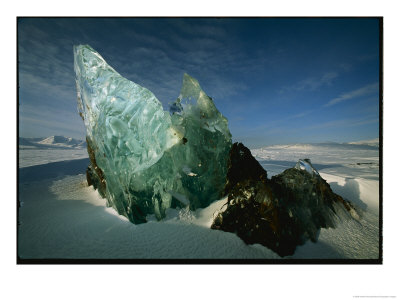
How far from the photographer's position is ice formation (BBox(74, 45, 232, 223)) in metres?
3.48

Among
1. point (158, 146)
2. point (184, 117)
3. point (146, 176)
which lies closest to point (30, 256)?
point (146, 176)

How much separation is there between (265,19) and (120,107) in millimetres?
3019

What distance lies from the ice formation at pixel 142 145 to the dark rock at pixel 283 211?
1165 mm

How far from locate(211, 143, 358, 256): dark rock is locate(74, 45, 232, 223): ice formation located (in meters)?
1.17

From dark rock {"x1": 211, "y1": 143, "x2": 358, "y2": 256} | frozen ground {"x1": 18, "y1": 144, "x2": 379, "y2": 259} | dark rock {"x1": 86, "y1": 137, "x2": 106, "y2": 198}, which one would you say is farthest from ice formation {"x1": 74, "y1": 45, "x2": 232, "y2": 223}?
dark rock {"x1": 211, "y1": 143, "x2": 358, "y2": 256}

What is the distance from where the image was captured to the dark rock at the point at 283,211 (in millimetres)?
2783

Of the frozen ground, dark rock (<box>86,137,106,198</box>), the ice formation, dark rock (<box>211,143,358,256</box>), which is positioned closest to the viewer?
the frozen ground

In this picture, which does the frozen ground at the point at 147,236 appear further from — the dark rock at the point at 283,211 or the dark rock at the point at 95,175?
the dark rock at the point at 95,175

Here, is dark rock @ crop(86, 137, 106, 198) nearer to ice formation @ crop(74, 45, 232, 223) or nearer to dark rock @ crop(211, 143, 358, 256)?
ice formation @ crop(74, 45, 232, 223)

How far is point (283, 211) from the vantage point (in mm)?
2949

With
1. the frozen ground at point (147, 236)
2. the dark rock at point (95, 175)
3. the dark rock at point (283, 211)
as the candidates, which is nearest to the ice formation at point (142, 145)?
the frozen ground at point (147, 236)

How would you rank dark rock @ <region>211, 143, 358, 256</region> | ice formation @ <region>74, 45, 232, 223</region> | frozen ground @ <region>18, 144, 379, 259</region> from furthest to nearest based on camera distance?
1. ice formation @ <region>74, 45, 232, 223</region>
2. dark rock @ <region>211, 143, 358, 256</region>
3. frozen ground @ <region>18, 144, 379, 259</region>

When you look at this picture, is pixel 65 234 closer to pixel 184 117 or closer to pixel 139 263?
pixel 139 263
